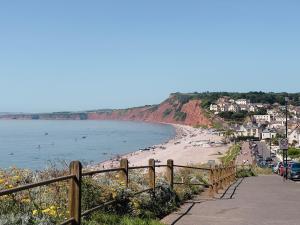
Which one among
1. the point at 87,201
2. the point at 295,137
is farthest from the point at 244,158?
the point at 87,201

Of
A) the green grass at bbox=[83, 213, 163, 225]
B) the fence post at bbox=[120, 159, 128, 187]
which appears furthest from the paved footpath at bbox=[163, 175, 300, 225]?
the green grass at bbox=[83, 213, 163, 225]

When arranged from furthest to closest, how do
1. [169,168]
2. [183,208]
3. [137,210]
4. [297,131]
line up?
1. [297,131]
2. [169,168]
3. [183,208]
4. [137,210]

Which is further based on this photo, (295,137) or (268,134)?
(268,134)

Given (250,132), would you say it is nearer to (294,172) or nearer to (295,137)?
(295,137)

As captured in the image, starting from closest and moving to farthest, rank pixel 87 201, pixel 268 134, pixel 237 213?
pixel 87 201 < pixel 237 213 < pixel 268 134

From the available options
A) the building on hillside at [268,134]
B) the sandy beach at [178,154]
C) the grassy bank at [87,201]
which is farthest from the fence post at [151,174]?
the building on hillside at [268,134]

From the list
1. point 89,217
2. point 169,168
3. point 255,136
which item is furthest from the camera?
point 255,136

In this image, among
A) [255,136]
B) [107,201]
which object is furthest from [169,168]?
[255,136]

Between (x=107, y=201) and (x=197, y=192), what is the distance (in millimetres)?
8310

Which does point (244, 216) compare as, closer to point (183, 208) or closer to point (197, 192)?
point (183, 208)

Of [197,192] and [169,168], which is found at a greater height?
[169,168]

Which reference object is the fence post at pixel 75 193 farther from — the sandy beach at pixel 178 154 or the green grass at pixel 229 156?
the green grass at pixel 229 156

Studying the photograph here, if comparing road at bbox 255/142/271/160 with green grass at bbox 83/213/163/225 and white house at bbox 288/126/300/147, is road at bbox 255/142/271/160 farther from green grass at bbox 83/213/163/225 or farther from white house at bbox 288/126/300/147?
green grass at bbox 83/213/163/225

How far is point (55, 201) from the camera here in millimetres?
8281
